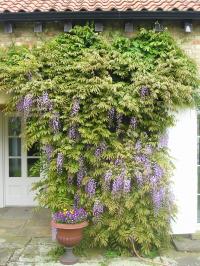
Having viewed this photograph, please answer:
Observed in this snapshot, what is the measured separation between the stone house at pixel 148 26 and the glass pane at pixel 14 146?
2601 millimetres

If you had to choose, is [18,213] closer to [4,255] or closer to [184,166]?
[4,255]

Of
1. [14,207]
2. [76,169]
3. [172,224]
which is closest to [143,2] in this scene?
[76,169]

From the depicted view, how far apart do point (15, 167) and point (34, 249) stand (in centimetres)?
326

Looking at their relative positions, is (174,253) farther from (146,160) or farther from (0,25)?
(0,25)

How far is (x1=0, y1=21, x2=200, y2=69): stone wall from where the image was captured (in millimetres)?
6672

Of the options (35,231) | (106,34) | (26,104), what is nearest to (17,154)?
(35,231)

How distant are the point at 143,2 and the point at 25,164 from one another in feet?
14.9

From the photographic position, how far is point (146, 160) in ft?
19.2

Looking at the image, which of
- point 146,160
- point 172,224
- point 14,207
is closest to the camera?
point 146,160

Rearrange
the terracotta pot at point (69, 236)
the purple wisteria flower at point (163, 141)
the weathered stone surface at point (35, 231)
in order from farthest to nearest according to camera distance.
→ the weathered stone surface at point (35, 231)
the purple wisteria flower at point (163, 141)
the terracotta pot at point (69, 236)

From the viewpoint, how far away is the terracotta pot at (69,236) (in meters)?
5.57

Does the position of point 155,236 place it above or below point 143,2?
below

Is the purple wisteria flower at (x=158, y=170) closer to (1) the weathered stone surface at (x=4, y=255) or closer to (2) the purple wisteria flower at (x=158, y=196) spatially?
(2) the purple wisteria flower at (x=158, y=196)

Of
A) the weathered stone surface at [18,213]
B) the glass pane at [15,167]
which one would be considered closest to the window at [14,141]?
the glass pane at [15,167]
